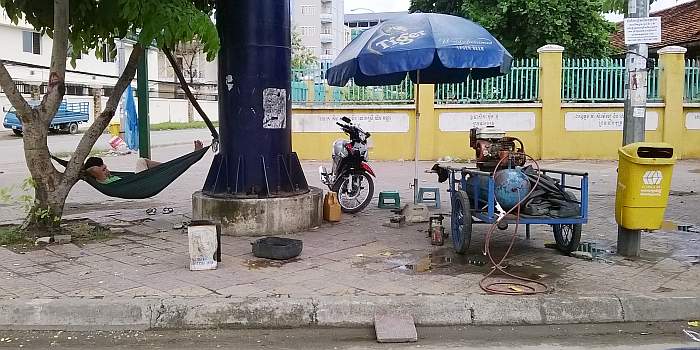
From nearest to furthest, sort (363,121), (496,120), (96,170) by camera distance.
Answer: (96,170) → (496,120) → (363,121)

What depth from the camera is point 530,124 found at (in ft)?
54.5

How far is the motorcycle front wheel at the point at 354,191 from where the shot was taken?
9.41 metres

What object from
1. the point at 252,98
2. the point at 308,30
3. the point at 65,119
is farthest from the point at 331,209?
the point at 308,30

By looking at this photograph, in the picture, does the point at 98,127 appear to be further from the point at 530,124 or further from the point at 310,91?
the point at 530,124

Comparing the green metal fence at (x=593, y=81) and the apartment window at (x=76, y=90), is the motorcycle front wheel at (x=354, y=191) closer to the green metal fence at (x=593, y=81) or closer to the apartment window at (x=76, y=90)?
the green metal fence at (x=593, y=81)

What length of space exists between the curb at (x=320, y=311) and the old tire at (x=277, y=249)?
131 centimetres

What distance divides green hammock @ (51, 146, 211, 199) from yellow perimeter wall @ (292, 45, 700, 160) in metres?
8.38

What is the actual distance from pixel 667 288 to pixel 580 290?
757 mm

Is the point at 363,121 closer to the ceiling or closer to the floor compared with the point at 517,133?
closer to the ceiling

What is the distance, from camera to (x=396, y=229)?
8258mm

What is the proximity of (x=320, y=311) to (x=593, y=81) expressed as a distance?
13330 mm

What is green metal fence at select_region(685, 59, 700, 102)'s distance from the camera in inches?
651

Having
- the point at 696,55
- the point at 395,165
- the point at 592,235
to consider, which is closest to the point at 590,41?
the point at 696,55

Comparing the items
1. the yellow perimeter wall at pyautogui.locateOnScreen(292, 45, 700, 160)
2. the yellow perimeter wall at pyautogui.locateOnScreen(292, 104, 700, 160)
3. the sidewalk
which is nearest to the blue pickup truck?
the yellow perimeter wall at pyautogui.locateOnScreen(292, 45, 700, 160)
